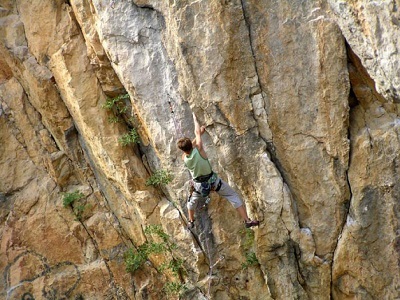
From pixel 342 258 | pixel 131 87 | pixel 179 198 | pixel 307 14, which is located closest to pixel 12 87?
pixel 131 87

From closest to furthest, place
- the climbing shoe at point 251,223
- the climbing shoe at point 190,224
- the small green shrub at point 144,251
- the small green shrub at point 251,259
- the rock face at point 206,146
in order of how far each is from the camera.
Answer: the rock face at point 206,146, the climbing shoe at point 251,223, the climbing shoe at point 190,224, the small green shrub at point 251,259, the small green shrub at point 144,251

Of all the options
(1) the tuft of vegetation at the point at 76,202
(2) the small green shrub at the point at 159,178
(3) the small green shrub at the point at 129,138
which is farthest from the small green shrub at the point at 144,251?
(3) the small green shrub at the point at 129,138

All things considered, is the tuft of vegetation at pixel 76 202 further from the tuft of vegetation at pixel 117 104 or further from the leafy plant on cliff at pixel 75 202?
the tuft of vegetation at pixel 117 104

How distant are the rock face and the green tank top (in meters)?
0.44

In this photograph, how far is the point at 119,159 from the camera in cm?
898

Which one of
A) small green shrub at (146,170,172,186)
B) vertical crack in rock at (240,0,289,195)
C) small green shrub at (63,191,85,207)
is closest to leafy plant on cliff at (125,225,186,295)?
small green shrub at (146,170,172,186)

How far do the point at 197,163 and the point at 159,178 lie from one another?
4.35ft

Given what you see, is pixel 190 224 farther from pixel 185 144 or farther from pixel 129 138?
pixel 129 138

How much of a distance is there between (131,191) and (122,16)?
3.07 m

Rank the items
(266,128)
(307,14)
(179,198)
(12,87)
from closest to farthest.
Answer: (307,14)
(266,128)
(179,198)
(12,87)

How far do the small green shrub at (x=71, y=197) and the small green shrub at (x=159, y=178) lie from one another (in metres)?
1.57

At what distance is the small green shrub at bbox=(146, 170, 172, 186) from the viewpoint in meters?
8.62

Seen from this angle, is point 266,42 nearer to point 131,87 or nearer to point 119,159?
point 131,87

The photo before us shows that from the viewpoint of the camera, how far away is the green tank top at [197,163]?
7684 mm
